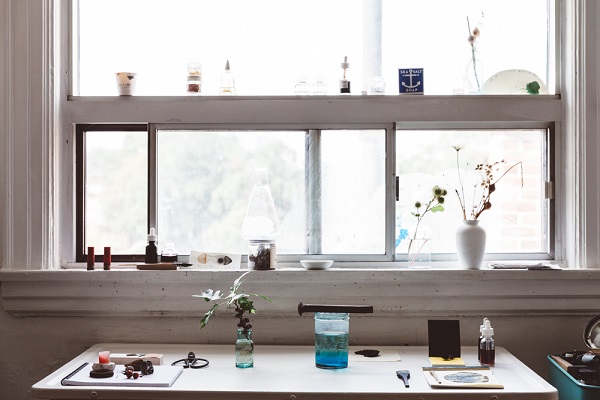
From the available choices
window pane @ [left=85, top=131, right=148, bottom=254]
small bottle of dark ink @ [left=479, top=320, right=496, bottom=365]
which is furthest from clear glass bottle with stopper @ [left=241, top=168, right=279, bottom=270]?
small bottle of dark ink @ [left=479, top=320, right=496, bottom=365]

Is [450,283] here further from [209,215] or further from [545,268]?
[209,215]

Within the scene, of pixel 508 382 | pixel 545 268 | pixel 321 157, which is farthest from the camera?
pixel 321 157

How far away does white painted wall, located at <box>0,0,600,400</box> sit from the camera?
2.87m

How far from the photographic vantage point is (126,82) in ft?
9.86

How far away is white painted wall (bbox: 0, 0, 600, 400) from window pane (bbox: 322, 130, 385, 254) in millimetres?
234

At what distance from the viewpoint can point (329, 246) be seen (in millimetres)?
3053

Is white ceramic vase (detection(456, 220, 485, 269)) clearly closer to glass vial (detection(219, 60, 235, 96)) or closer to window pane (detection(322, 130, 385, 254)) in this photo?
window pane (detection(322, 130, 385, 254))

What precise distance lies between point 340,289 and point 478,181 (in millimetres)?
779

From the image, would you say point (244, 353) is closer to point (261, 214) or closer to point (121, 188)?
point (261, 214)

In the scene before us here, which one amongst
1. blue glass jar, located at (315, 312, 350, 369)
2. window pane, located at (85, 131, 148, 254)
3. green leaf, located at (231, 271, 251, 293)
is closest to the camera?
blue glass jar, located at (315, 312, 350, 369)

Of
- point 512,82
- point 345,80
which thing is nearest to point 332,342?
→ point 345,80

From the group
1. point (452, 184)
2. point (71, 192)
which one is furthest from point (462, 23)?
point (71, 192)

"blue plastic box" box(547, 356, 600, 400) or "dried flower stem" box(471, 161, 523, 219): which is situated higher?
"dried flower stem" box(471, 161, 523, 219)

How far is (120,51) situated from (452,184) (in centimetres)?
158
